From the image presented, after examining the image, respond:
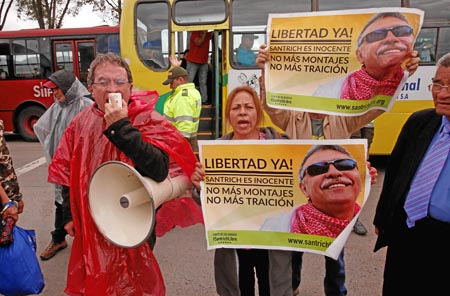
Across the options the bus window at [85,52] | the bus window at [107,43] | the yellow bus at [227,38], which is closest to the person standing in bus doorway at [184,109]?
the yellow bus at [227,38]

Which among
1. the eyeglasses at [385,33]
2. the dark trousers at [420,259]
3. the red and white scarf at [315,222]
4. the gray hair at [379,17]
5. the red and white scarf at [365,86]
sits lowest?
the dark trousers at [420,259]

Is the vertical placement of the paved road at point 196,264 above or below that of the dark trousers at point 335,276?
below

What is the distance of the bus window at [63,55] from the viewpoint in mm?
11414

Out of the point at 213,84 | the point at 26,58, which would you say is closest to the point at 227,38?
the point at 213,84

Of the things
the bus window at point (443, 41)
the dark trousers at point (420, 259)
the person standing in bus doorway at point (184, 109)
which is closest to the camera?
the dark trousers at point (420, 259)

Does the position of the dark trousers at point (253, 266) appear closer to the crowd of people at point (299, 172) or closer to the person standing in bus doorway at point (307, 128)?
the crowd of people at point (299, 172)

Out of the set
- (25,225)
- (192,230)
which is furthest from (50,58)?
(192,230)

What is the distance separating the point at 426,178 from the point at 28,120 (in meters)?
12.0

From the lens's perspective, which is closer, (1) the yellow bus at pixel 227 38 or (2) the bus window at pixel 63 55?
(1) the yellow bus at pixel 227 38

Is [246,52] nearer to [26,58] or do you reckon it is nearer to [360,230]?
[360,230]

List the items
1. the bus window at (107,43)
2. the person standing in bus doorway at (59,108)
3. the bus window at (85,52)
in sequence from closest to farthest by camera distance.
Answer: the person standing in bus doorway at (59,108) < the bus window at (107,43) < the bus window at (85,52)

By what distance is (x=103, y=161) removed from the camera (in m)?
2.07

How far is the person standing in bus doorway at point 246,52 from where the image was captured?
639 centimetres

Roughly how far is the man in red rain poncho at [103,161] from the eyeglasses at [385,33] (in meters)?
1.11
